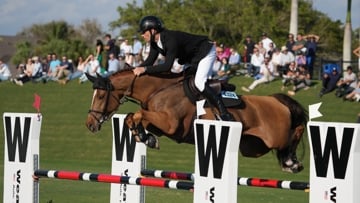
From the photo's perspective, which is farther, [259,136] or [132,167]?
[259,136]

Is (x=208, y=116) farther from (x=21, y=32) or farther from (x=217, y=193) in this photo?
(x=21, y=32)

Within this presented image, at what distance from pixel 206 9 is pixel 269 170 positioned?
115 ft

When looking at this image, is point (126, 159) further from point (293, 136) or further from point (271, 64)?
point (271, 64)

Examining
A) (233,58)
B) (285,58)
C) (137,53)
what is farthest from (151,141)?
(233,58)

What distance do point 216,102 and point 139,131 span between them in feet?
4.13

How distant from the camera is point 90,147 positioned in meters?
26.8

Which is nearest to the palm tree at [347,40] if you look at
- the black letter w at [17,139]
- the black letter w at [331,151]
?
the black letter w at [17,139]

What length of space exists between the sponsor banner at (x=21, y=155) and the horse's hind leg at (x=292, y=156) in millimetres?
3406

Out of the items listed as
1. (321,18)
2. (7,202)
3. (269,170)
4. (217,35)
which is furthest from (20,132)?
(321,18)

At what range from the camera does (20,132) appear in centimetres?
1022

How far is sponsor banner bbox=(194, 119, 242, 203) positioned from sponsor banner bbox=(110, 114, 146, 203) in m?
2.58

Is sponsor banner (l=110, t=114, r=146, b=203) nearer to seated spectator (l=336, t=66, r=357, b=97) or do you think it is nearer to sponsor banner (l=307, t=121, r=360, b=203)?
sponsor banner (l=307, t=121, r=360, b=203)

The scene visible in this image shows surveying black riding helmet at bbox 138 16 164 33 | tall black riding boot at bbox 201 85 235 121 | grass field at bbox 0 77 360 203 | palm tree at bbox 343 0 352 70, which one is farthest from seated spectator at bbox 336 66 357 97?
black riding helmet at bbox 138 16 164 33

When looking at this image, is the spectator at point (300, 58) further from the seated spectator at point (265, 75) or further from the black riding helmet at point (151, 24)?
the black riding helmet at point (151, 24)
